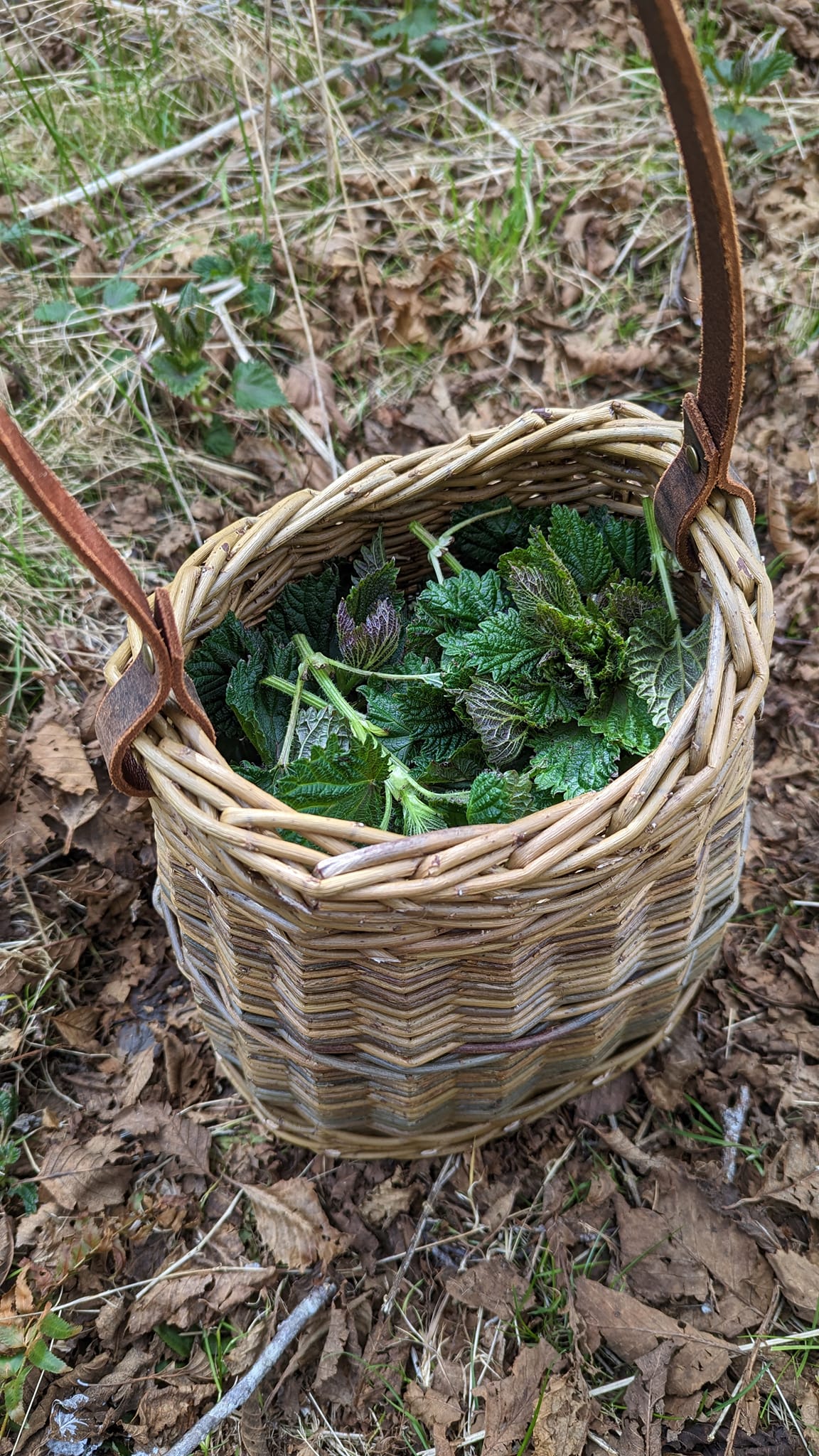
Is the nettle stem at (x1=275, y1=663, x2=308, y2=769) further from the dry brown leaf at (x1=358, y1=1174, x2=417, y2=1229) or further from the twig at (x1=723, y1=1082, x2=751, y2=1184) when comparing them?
the twig at (x1=723, y1=1082, x2=751, y2=1184)

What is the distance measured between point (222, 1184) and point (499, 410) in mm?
1625

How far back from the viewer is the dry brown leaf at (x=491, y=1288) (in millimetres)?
1348

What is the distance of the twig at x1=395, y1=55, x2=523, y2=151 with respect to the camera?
2.64 m

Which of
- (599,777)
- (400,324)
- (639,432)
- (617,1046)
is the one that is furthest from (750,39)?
(617,1046)

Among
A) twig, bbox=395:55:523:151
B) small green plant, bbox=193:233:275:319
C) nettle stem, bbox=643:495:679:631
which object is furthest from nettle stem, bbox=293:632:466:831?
twig, bbox=395:55:523:151

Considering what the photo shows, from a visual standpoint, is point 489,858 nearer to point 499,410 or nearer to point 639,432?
point 639,432

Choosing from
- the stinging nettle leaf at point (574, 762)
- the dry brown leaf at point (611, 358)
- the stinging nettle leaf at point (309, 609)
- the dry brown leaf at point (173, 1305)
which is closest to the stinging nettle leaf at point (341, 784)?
the stinging nettle leaf at point (574, 762)

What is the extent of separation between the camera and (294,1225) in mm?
1420

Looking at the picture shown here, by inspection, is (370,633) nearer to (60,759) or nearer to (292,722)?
(292,722)

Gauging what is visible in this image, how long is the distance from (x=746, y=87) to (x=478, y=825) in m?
2.28

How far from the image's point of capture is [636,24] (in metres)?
2.79

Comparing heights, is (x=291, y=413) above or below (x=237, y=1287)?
above

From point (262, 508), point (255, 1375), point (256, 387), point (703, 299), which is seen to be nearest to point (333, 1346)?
point (255, 1375)

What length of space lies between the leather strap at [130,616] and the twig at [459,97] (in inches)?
84.5
